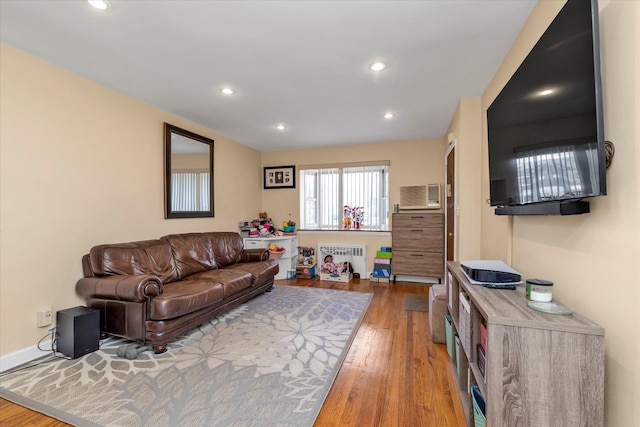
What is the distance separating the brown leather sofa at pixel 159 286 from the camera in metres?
2.23

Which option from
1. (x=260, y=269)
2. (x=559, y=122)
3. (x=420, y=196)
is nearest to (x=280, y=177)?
(x=260, y=269)

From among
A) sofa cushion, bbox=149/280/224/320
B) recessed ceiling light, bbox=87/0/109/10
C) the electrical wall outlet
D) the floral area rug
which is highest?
recessed ceiling light, bbox=87/0/109/10

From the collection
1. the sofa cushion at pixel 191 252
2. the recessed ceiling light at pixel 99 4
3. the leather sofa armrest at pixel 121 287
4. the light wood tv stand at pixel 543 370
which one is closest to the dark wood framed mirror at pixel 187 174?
the sofa cushion at pixel 191 252

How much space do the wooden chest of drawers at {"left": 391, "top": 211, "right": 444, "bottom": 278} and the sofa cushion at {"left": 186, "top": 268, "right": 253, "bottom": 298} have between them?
8.22ft

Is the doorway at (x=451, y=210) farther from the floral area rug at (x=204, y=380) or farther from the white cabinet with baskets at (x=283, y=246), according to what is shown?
the white cabinet with baskets at (x=283, y=246)

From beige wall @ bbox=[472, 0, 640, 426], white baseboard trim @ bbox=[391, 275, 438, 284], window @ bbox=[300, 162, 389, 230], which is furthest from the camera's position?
window @ bbox=[300, 162, 389, 230]

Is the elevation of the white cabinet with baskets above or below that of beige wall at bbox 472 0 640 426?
below

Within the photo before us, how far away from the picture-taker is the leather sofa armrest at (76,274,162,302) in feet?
7.22

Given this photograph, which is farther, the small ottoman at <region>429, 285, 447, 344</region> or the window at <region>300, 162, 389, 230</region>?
the window at <region>300, 162, 389, 230</region>

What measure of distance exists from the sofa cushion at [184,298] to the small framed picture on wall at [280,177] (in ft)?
9.85

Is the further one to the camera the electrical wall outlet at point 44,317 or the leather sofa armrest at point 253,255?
the leather sofa armrest at point 253,255

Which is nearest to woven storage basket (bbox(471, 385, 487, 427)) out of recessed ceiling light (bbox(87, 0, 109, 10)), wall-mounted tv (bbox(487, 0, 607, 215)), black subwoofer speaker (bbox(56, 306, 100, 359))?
wall-mounted tv (bbox(487, 0, 607, 215))

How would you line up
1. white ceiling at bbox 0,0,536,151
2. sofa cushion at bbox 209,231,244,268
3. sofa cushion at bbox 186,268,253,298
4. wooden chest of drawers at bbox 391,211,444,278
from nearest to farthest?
1. white ceiling at bbox 0,0,536,151
2. sofa cushion at bbox 186,268,253,298
3. sofa cushion at bbox 209,231,244,268
4. wooden chest of drawers at bbox 391,211,444,278

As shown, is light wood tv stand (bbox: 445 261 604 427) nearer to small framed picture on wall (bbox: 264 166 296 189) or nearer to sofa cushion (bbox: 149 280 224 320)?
sofa cushion (bbox: 149 280 224 320)
